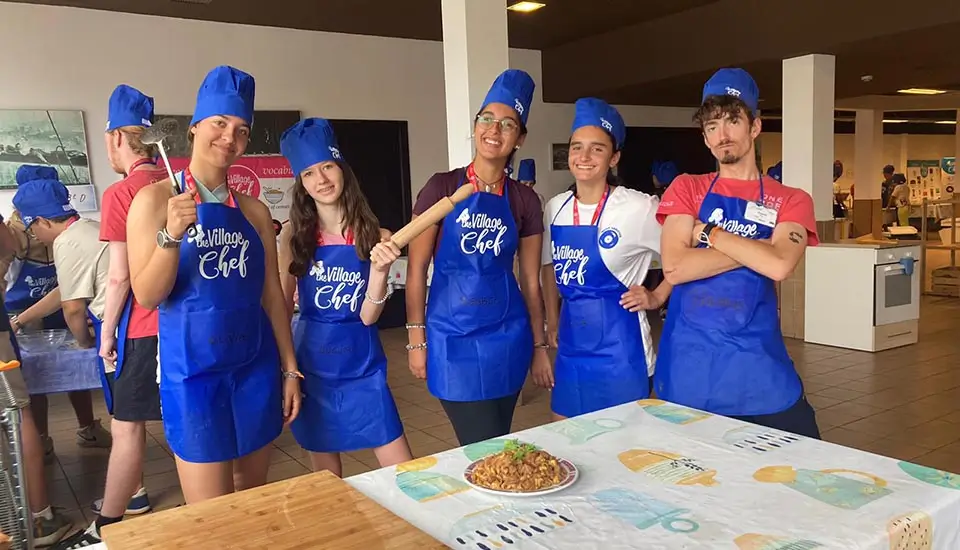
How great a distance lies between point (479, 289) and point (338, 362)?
0.46 meters

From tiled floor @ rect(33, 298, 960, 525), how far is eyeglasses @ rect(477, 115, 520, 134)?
76.7 inches

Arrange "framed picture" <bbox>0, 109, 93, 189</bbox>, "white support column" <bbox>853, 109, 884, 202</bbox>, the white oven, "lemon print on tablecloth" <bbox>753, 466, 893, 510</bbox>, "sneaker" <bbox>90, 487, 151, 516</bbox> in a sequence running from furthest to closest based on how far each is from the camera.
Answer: "white support column" <bbox>853, 109, 884, 202</bbox> → the white oven → "framed picture" <bbox>0, 109, 93, 189</bbox> → "sneaker" <bbox>90, 487, 151, 516</bbox> → "lemon print on tablecloth" <bbox>753, 466, 893, 510</bbox>

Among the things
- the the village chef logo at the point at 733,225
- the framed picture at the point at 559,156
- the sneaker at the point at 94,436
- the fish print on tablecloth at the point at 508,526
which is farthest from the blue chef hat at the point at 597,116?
the framed picture at the point at 559,156

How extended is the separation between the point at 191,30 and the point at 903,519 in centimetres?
611

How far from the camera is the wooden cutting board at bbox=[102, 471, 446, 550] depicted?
1.06 metres

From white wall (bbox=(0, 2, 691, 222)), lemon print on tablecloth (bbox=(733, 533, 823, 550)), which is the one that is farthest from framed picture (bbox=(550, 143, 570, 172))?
lemon print on tablecloth (bbox=(733, 533, 823, 550))

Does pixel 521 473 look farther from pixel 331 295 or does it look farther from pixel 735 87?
pixel 735 87

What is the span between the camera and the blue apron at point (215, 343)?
1.75 meters

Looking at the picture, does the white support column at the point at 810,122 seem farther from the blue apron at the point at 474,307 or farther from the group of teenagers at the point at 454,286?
the blue apron at the point at 474,307

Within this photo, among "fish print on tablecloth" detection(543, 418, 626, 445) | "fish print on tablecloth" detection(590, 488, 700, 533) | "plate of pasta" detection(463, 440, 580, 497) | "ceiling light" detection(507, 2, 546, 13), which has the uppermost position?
"ceiling light" detection(507, 2, 546, 13)

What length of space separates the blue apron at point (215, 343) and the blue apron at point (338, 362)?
26 centimetres

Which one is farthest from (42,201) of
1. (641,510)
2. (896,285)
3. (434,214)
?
(896,285)

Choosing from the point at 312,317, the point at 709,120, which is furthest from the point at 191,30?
the point at 709,120

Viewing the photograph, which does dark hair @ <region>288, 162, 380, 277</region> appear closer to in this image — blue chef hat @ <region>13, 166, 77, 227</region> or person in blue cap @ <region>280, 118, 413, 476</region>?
person in blue cap @ <region>280, 118, 413, 476</region>
